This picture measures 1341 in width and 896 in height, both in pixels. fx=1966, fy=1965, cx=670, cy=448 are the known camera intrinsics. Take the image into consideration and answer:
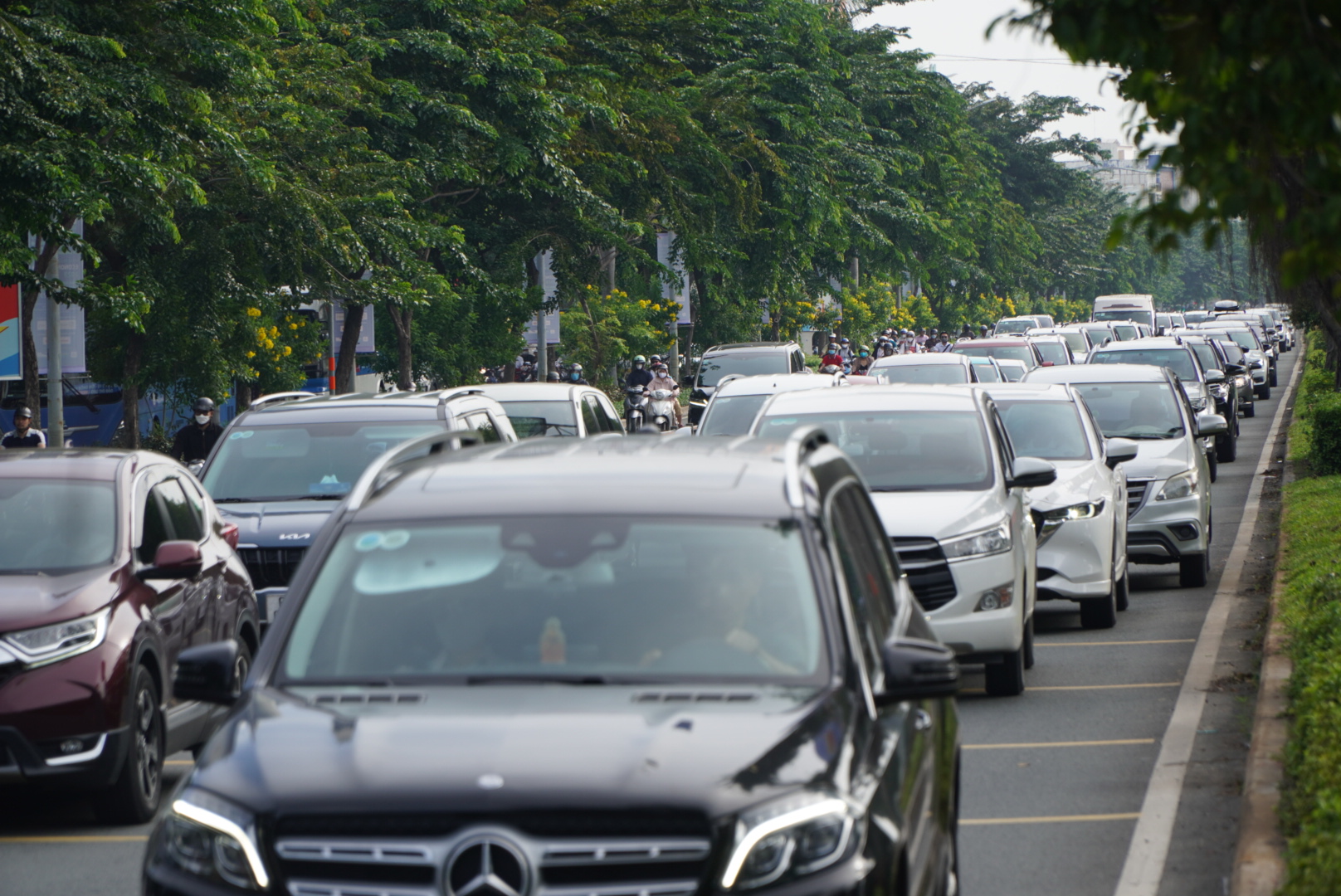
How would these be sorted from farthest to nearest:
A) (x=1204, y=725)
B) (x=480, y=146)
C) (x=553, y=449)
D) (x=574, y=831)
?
(x=480, y=146)
(x=1204, y=725)
(x=553, y=449)
(x=574, y=831)

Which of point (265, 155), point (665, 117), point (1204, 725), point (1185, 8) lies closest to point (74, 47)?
point (265, 155)

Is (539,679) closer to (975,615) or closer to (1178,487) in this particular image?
(975,615)

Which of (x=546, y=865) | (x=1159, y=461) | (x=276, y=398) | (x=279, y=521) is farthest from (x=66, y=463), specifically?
(x=1159, y=461)

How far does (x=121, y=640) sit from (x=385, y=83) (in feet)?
→ 70.5

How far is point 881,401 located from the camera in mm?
12211

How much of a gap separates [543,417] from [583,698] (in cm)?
1345

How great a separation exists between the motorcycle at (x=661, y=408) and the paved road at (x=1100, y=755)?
823 inches

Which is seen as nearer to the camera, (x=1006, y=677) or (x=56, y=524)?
(x=56, y=524)

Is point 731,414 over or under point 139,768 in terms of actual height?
over

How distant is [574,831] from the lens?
3963 mm

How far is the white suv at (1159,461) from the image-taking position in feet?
51.0

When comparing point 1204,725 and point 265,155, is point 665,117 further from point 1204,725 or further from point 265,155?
point 1204,725

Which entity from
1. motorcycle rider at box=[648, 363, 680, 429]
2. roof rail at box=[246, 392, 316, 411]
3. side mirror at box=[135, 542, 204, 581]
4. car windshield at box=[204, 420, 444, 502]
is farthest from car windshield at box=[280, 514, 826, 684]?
motorcycle rider at box=[648, 363, 680, 429]

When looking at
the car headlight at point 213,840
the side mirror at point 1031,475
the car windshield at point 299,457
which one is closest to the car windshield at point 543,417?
the car windshield at point 299,457
